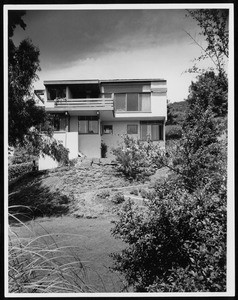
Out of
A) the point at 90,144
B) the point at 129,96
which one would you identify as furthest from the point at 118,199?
the point at 129,96

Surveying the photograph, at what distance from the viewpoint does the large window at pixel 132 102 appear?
1908 cm

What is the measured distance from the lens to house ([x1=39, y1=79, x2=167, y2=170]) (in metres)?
17.7

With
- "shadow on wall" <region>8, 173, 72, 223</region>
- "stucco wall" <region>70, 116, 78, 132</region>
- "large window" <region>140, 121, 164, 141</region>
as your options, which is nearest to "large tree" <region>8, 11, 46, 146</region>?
"shadow on wall" <region>8, 173, 72, 223</region>

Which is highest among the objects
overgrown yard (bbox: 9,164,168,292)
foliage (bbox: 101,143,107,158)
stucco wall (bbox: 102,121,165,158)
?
stucco wall (bbox: 102,121,165,158)

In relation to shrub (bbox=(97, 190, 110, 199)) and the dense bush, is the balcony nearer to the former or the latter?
shrub (bbox=(97, 190, 110, 199))

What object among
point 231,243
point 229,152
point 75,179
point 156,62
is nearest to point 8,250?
point 231,243

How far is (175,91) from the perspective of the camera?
7.31 m

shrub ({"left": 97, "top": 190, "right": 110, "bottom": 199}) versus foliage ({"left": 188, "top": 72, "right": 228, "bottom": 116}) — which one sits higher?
foliage ({"left": 188, "top": 72, "right": 228, "bottom": 116})

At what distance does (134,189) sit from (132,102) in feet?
32.2

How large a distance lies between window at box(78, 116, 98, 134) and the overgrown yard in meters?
4.51

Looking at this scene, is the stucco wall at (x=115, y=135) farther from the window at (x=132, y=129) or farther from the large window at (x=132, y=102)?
the large window at (x=132, y=102)

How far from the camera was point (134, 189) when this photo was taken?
10.4 metres

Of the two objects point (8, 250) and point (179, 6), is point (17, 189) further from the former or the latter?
point (179, 6)

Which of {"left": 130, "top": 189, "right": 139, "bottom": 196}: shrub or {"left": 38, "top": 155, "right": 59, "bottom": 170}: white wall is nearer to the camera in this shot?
{"left": 130, "top": 189, "right": 139, "bottom": 196}: shrub
